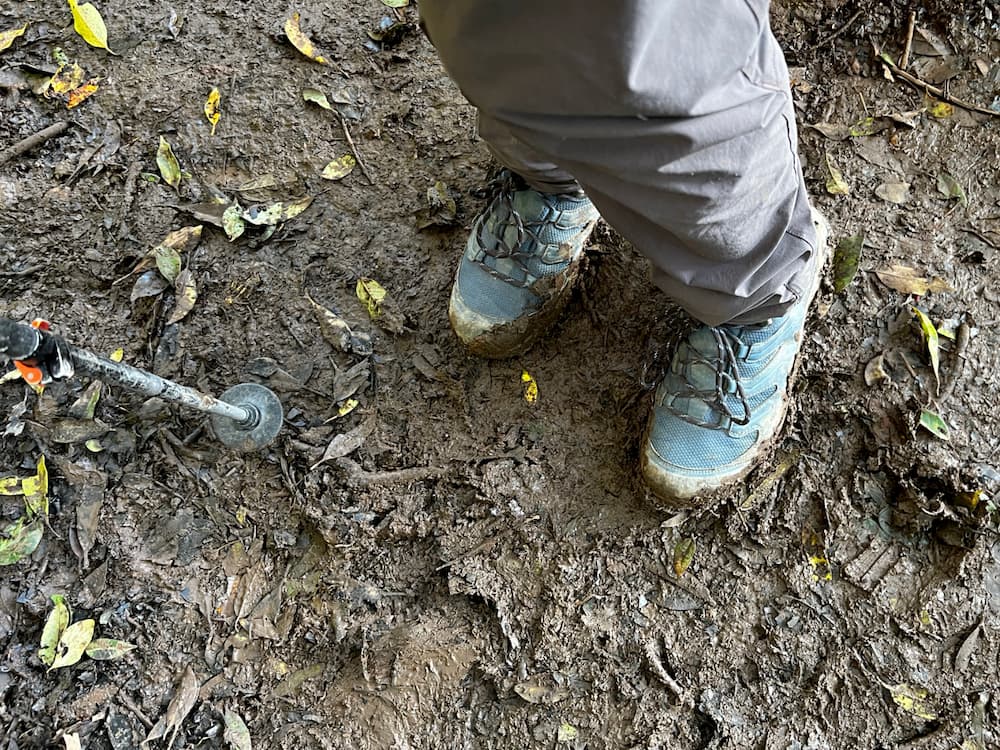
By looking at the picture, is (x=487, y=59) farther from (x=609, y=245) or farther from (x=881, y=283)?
(x=881, y=283)

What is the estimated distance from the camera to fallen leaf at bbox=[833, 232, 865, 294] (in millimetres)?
1864

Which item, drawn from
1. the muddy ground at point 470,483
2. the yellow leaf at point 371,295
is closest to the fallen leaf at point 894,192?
the muddy ground at point 470,483

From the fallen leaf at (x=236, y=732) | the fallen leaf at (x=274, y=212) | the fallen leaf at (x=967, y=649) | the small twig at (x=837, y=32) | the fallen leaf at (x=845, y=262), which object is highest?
the small twig at (x=837, y=32)

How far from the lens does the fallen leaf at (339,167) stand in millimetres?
2115

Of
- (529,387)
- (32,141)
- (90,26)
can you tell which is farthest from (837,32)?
(32,141)

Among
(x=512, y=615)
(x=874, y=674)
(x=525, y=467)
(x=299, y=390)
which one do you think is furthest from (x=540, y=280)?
(x=874, y=674)

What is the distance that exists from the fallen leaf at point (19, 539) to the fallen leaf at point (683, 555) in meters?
1.55

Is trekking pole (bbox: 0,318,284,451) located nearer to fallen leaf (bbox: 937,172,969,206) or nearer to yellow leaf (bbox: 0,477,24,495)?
yellow leaf (bbox: 0,477,24,495)

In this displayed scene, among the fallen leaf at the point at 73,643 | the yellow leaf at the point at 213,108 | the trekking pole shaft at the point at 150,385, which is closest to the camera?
the trekking pole shaft at the point at 150,385

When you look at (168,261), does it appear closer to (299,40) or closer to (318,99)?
(318,99)

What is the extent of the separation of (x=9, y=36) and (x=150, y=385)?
4.90 ft

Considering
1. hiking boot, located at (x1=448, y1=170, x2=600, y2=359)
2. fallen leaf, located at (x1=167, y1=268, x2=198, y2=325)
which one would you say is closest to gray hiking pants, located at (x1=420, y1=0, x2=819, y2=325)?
hiking boot, located at (x1=448, y1=170, x2=600, y2=359)

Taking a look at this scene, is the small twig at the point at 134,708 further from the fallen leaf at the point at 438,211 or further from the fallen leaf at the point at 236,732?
the fallen leaf at the point at 438,211

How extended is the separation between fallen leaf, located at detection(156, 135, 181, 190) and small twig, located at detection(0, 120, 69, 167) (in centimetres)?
29
